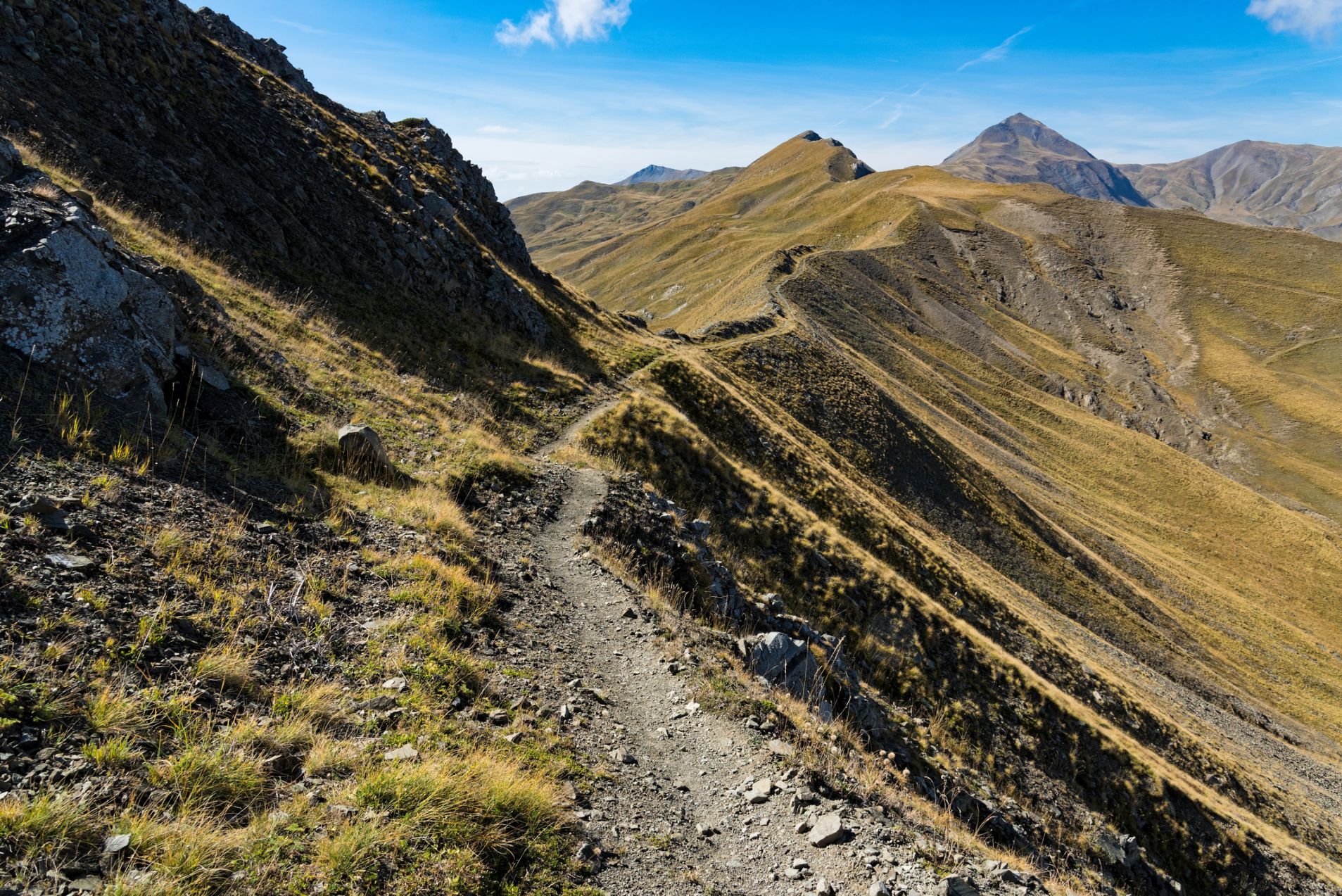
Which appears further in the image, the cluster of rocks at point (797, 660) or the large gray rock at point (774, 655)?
the cluster of rocks at point (797, 660)

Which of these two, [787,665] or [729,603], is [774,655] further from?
[729,603]

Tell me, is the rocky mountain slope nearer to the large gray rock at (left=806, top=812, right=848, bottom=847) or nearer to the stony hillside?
the large gray rock at (left=806, top=812, right=848, bottom=847)

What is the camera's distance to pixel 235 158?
25.3m

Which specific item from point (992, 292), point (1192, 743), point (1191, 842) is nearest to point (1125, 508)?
point (1192, 743)

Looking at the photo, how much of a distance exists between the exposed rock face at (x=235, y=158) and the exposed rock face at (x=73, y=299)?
11.3 meters

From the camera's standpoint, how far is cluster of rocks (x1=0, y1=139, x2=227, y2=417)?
8.85 meters

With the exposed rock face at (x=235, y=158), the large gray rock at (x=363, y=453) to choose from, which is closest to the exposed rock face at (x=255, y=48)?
the exposed rock face at (x=235, y=158)

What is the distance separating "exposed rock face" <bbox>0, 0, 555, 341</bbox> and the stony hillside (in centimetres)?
1276

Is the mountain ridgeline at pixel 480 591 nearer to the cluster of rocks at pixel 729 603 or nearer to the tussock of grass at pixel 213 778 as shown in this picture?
the tussock of grass at pixel 213 778

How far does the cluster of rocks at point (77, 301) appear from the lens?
8852 mm

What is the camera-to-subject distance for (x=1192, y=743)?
101 feet

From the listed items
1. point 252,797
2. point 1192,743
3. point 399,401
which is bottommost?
point 1192,743

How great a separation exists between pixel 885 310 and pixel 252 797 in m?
103

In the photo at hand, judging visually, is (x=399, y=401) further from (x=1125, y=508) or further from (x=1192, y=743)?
(x=1125, y=508)
